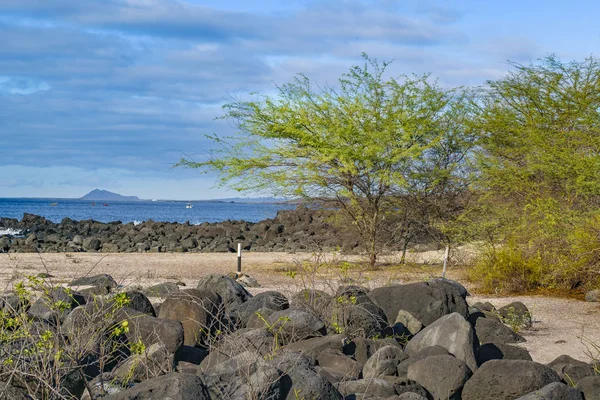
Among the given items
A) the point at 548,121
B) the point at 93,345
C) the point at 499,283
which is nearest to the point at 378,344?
the point at 93,345

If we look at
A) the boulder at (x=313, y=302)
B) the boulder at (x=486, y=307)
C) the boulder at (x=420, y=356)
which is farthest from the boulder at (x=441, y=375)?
the boulder at (x=486, y=307)

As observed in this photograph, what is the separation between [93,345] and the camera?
23.1 ft

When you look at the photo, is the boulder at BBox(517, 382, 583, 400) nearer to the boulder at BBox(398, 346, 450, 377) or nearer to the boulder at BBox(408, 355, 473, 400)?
the boulder at BBox(408, 355, 473, 400)

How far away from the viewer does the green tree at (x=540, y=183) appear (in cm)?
1480

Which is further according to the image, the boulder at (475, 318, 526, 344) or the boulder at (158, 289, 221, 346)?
the boulder at (475, 318, 526, 344)

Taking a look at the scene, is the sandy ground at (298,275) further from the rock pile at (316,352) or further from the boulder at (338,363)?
the boulder at (338,363)

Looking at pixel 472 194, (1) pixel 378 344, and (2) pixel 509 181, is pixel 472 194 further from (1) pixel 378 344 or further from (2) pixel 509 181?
(1) pixel 378 344

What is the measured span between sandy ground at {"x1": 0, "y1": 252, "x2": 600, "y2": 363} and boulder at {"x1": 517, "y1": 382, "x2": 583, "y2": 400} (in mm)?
1597

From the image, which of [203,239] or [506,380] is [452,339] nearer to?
[506,380]

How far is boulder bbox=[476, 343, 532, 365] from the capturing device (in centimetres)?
845

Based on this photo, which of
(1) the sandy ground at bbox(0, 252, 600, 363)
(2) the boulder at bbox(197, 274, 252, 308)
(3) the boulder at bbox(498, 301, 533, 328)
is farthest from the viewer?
(3) the boulder at bbox(498, 301, 533, 328)

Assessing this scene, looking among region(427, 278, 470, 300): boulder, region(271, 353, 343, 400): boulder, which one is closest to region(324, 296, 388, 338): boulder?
region(427, 278, 470, 300): boulder

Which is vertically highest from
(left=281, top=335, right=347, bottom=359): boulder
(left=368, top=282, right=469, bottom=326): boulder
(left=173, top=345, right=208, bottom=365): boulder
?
(left=368, top=282, right=469, bottom=326): boulder

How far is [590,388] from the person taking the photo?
6820 mm
